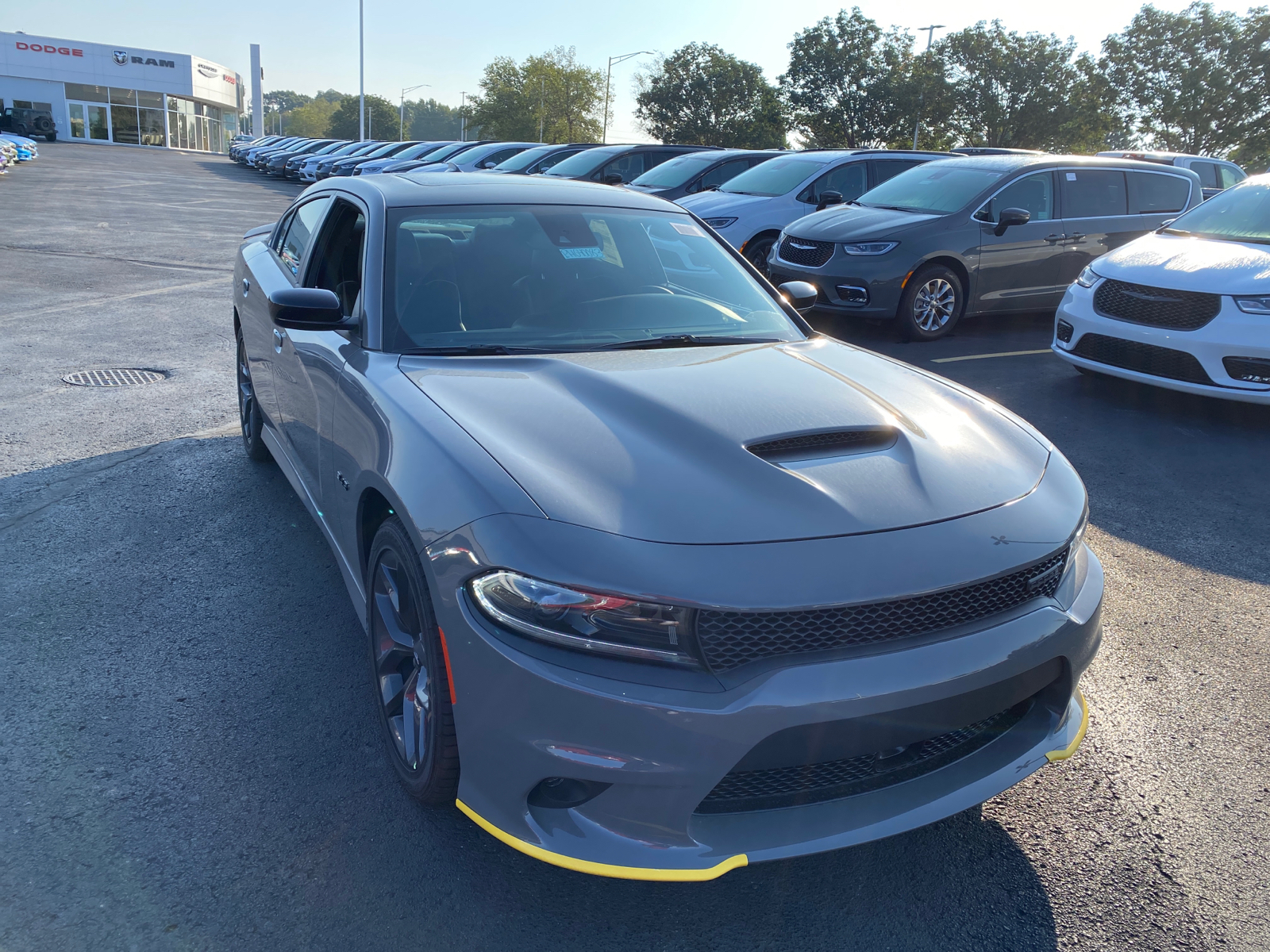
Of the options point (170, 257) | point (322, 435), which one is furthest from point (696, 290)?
point (170, 257)

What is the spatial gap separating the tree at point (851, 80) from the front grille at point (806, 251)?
44.3 meters

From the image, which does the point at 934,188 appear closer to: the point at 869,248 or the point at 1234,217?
the point at 869,248

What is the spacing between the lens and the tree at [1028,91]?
1721 inches

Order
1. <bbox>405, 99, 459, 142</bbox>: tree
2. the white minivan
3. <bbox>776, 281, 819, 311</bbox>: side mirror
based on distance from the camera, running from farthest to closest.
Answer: <bbox>405, 99, 459, 142</bbox>: tree < the white minivan < <bbox>776, 281, 819, 311</bbox>: side mirror

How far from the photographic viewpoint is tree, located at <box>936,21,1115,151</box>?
1721 inches

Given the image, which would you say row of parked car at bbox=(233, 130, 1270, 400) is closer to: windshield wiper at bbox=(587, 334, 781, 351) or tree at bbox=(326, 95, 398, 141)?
windshield wiper at bbox=(587, 334, 781, 351)

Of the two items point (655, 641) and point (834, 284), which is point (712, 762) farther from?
point (834, 284)

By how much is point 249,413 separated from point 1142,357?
582cm

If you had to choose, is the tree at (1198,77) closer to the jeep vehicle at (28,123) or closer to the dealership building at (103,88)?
the jeep vehicle at (28,123)

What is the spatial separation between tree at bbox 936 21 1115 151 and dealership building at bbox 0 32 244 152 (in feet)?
198

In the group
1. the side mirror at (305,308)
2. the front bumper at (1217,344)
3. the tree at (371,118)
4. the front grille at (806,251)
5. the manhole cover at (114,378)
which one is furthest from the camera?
the tree at (371,118)

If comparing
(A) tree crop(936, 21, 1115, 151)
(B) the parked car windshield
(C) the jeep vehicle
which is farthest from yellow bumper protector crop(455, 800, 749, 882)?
(C) the jeep vehicle

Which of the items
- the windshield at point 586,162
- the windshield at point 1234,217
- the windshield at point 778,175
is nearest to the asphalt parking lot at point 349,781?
the windshield at point 1234,217

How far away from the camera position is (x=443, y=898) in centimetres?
227
